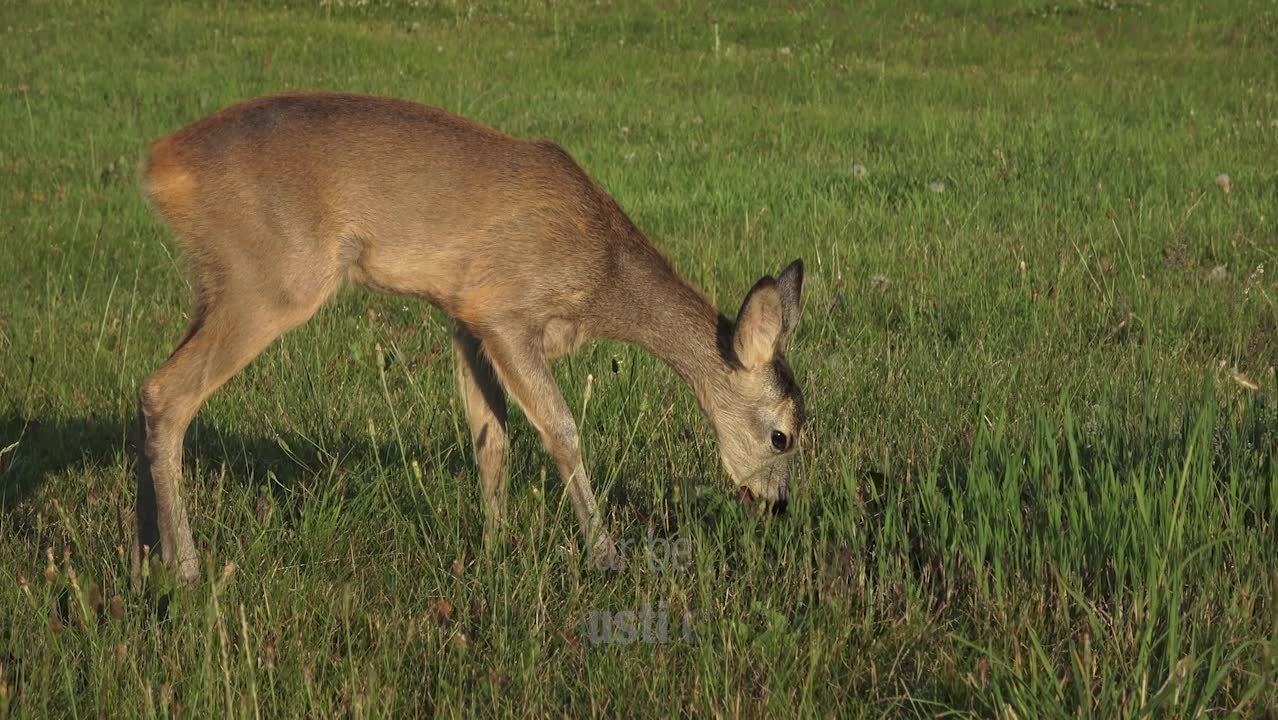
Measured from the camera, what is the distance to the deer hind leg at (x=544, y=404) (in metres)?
4.54

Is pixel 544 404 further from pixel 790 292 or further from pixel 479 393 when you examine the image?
pixel 790 292

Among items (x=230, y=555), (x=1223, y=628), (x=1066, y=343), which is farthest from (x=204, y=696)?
(x=1066, y=343)

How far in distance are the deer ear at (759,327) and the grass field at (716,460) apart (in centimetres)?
37

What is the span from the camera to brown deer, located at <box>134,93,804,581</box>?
438 cm

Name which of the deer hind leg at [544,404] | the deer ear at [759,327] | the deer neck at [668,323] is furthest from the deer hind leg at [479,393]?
the deer ear at [759,327]

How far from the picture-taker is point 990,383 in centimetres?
552

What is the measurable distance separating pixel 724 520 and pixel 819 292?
3.05 m

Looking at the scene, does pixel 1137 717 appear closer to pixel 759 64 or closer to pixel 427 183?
pixel 427 183

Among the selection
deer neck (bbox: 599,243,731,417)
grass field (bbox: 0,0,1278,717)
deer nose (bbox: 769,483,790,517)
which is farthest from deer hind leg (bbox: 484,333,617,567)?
deer nose (bbox: 769,483,790,517)

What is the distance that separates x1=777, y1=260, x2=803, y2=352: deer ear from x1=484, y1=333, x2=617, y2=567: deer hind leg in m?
0.83

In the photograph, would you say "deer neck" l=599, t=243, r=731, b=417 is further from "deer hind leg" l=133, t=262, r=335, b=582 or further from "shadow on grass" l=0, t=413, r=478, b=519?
"deer hind leg" l=133, t=262, r=335, b=582

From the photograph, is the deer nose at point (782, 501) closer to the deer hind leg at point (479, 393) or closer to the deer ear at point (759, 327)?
the deer ear at point (759, 327)

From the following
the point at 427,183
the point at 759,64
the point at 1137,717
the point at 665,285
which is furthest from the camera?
the point at 759,64

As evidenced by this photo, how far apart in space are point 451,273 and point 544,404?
0.54 meters
